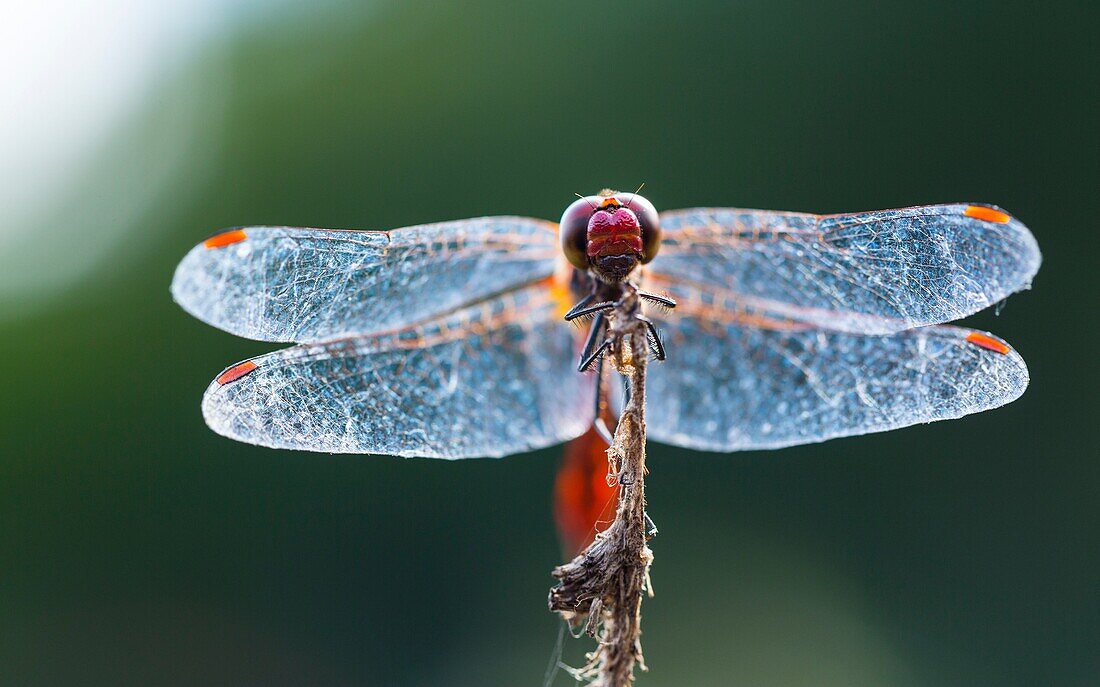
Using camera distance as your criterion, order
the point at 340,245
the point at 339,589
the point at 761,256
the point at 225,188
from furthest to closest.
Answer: the point at 225,188 < the point at 339,589 < the point at 761,256 < the point at 340,245

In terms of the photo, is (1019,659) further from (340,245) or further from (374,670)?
(340,245)

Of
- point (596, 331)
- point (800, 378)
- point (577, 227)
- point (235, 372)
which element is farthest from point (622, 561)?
point (800, 378)

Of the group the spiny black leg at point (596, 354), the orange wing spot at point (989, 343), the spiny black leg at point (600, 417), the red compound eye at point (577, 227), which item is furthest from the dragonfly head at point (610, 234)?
the orange wing spot at point (989, 343)

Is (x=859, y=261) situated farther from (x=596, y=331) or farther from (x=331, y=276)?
(x=331, y=276)

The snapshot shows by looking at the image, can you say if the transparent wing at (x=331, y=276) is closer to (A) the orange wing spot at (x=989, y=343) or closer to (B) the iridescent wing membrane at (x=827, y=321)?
(B) the iridescent wing membrane at (x=827, y=321)

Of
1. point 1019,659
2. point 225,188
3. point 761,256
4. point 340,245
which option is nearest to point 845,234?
point 761,256

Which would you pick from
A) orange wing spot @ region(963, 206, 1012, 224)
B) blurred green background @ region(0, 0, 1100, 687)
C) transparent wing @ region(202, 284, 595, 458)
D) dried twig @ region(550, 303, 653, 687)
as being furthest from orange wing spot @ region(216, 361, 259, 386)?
blurred green background @ region(0, 0, 1100, 687)
